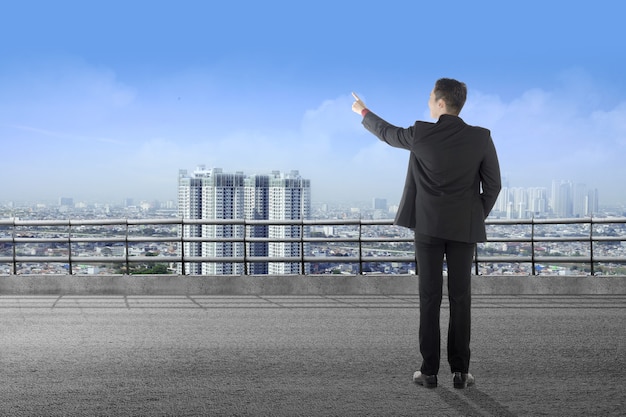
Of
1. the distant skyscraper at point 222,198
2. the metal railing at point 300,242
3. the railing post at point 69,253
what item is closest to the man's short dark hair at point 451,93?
the metal railing at point 300,242

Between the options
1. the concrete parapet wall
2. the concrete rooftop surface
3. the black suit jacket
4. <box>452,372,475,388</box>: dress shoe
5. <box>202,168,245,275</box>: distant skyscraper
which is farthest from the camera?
<box>202,168,245,275</box>: distant skyscraper

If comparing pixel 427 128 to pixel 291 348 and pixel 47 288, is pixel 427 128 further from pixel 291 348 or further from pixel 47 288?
pixel 47 288

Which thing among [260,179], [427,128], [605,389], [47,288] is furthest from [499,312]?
[260,179]

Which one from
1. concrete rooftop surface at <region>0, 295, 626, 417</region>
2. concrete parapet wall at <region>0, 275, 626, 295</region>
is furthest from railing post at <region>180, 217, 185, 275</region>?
concrete rooftop surface at <region>0, 295, 626, 417</region>

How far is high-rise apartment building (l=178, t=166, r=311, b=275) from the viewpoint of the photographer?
45.6ft

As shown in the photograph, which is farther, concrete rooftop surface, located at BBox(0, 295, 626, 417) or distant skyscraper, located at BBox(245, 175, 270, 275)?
distant skyscraper, located at BBox(245, 175, 270, 275)

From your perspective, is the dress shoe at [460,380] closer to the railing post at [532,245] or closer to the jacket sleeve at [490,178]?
the jacket sleeve at [490,178]

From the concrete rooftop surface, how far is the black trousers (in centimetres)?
27

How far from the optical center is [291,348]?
794 cm

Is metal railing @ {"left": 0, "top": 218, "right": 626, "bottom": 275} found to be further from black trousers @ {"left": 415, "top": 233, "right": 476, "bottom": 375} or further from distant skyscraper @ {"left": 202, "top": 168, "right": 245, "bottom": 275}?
black trousers @ {"left": 415, "top": 233, "right": 476, "bottom": 375}

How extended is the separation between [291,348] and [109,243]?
282 inches

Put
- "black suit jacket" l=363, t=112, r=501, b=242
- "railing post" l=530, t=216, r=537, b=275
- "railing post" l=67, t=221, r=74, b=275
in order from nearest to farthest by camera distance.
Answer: "black suit jacket" l=363, t=112, r=501, b=242, "railing post" l=530, t=216, r=537, b=275, "railing post" l=67, t=221, r=74, b=275

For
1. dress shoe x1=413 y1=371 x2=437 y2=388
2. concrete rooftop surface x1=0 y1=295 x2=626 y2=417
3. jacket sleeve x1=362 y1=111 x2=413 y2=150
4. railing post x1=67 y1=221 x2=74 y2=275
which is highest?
jacket sleeve x1=362 y1=111 x2=413 y2=150

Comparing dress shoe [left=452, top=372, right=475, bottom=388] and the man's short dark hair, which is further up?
the man's short dark hair
